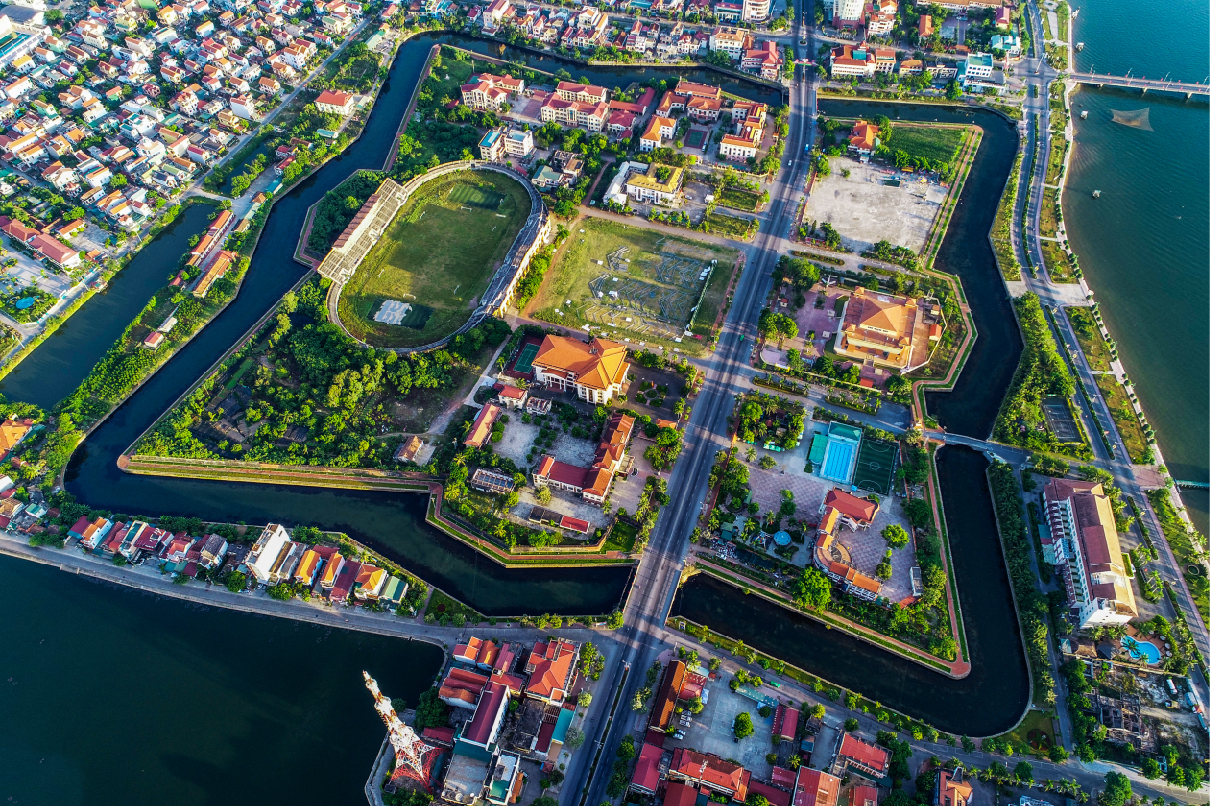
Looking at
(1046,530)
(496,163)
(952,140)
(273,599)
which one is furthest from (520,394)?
(952,140)

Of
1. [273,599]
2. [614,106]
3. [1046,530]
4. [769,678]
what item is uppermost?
[614,106]

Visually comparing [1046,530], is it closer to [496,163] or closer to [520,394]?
[520,394]

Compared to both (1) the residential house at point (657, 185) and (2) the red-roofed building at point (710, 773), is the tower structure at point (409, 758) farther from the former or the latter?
(1) the residential house at point (657, 185)

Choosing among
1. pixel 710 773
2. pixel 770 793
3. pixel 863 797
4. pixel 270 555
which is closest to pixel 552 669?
pixel 710 773

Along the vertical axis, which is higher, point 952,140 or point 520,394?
point 952,140

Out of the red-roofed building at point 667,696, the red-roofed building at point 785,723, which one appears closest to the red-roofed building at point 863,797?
the red-roofed building at point 785,723

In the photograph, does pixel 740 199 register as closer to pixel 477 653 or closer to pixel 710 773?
pixel 477 653
